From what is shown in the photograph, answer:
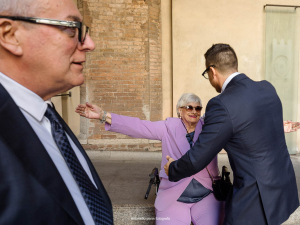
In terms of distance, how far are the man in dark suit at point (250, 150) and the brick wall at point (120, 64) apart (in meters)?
4.07

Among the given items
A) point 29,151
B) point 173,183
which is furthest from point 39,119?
point 173,183

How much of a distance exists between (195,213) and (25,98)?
2.11 metres

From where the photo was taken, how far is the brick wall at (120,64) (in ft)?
18.6

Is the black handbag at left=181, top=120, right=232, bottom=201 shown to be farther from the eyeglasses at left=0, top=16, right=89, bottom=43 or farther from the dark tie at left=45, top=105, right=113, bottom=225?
the eyeglasses at left=0, top=16, right=89, bottom=43

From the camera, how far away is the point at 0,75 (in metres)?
0.77

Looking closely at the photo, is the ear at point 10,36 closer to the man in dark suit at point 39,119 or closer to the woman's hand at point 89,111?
the man in dark suit at point 39,119

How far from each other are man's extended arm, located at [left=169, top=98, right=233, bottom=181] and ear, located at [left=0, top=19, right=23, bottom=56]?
135 cm

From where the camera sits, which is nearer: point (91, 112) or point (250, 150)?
point (250, 150)

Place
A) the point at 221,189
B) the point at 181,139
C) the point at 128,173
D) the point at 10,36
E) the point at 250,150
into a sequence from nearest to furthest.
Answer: the point at 10,36
the point at 250,150
the point at 221,189
the point at 181,139
the point at 128,173

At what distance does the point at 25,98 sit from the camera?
824mm

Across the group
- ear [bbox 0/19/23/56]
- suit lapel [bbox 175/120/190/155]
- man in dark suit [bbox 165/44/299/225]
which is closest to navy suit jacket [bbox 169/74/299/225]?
man in dark suit [bbox 165/44/299/225]

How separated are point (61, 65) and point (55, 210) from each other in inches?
18.4

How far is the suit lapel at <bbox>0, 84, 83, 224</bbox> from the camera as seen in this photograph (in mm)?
659

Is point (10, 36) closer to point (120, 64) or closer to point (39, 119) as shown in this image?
point (39, 119)
